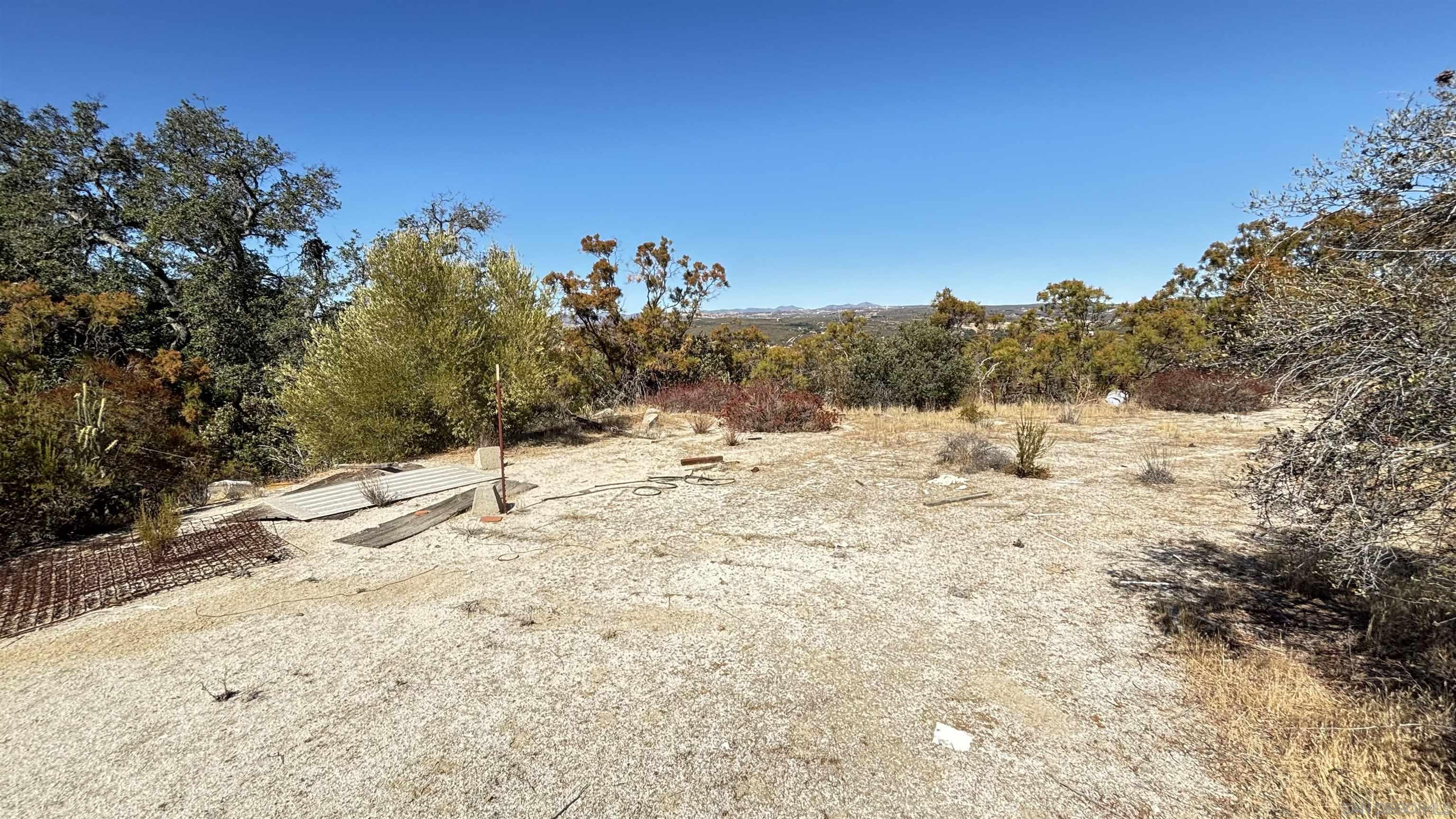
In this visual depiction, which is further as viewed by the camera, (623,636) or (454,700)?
(623,636)

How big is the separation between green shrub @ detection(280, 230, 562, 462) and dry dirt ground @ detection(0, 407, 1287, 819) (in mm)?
4204

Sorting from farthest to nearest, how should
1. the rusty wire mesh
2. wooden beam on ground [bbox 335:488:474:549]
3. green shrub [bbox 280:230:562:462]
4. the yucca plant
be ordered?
green shrub [bbox 280:230:562:462], the yucca plant, wooden beam on ground [bbox 335:488:474:549], the rusty wire mesh

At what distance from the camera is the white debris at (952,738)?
251 cm

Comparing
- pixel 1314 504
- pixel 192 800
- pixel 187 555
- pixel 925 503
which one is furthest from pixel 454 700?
pixel 925 503

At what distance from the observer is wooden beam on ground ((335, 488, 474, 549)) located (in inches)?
211

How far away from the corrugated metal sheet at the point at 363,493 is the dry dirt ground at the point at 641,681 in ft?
2.22

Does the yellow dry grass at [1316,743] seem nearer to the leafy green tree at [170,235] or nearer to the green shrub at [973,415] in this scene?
the green shrub at [973,415]

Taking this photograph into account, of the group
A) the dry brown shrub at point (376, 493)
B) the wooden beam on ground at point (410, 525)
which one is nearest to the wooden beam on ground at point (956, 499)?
the wooden beam on ground at point (410, 525)

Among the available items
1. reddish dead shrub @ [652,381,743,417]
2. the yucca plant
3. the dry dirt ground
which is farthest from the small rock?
the yucca plant

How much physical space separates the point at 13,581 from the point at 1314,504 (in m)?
8.77

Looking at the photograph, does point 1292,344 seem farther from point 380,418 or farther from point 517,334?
point 380,418

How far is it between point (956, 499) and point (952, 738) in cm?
414

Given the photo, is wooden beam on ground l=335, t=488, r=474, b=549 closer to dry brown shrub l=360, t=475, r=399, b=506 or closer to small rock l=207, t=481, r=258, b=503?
dry brown shrub l=360, t=475, r=399, b=506

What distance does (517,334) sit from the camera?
1036 centimetres
